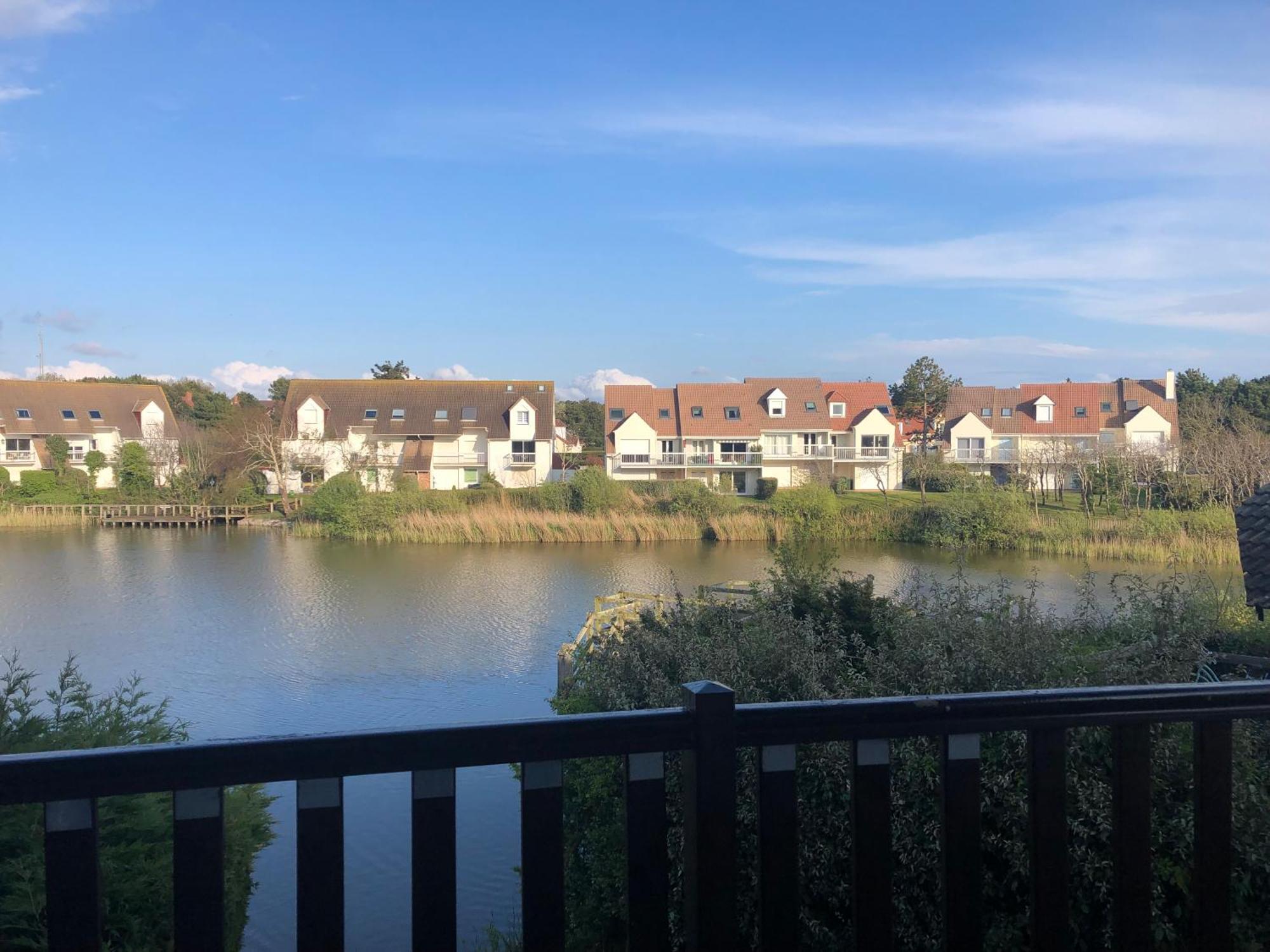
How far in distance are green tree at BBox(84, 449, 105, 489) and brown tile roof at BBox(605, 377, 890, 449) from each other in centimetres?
2141

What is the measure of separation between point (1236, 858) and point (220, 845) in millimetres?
3397

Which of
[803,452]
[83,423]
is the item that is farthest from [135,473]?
[803,452]

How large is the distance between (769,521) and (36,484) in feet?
94.8

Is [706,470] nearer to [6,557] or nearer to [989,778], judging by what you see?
[6,557]

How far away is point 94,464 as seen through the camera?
41.0 metres

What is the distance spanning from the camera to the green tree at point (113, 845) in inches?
151

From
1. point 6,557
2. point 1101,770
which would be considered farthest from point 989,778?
point 6,557

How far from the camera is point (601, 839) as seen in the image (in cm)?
476

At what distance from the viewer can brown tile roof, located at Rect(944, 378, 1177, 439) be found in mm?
45375

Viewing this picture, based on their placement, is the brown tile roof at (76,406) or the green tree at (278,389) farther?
the green tree at (278,389)

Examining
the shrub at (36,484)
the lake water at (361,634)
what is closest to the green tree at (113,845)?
the lake water at (361,634)

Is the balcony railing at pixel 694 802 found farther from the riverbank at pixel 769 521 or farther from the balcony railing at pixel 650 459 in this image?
the balcony railing at pixel 650 459

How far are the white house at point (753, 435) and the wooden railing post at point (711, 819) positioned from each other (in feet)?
139

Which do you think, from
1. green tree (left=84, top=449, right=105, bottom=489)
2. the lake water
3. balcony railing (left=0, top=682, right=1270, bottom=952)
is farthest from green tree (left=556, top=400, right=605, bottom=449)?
balcony railing (left=0, top=682, right=1270, bottom=952)
